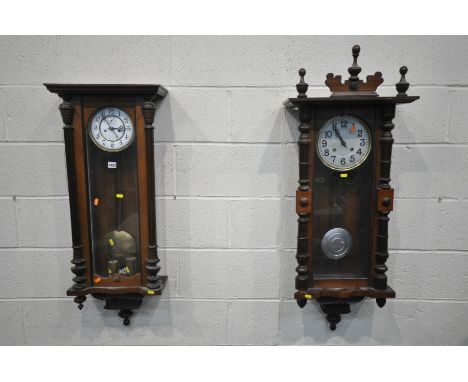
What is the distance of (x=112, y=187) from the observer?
1197 millimetres

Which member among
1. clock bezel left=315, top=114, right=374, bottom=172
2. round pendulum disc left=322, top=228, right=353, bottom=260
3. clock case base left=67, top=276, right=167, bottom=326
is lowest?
clock case base left=67, top=276, right=167, bottom=326

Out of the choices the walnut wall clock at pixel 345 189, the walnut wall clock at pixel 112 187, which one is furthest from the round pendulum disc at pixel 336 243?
the walnut wall clock at pixel 112 187

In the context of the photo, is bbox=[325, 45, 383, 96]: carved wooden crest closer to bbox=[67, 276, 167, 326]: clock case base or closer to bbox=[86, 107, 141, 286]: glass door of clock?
bbox=[86, 107, 141, 286]: glass door of clock

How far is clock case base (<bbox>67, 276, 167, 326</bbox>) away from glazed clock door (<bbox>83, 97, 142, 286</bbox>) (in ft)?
0.09

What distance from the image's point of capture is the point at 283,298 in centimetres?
136

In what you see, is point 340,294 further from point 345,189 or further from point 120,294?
point 120,294

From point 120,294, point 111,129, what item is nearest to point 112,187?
point 111,129

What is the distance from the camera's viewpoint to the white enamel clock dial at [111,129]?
3.76 feet

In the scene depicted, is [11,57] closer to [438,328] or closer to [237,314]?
[237,314]

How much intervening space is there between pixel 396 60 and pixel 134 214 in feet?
3.68

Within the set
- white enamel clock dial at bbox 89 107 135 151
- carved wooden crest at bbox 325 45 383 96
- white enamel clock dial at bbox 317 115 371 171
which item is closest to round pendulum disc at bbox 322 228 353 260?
white enamel clock dial at bbox 317 115 371 171

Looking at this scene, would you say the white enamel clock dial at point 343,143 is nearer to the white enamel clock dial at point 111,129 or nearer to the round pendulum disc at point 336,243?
the round pendulum disc at point 336,243

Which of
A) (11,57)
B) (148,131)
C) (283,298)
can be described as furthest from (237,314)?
(11,57)

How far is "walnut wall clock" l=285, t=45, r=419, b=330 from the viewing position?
1.11 meters
